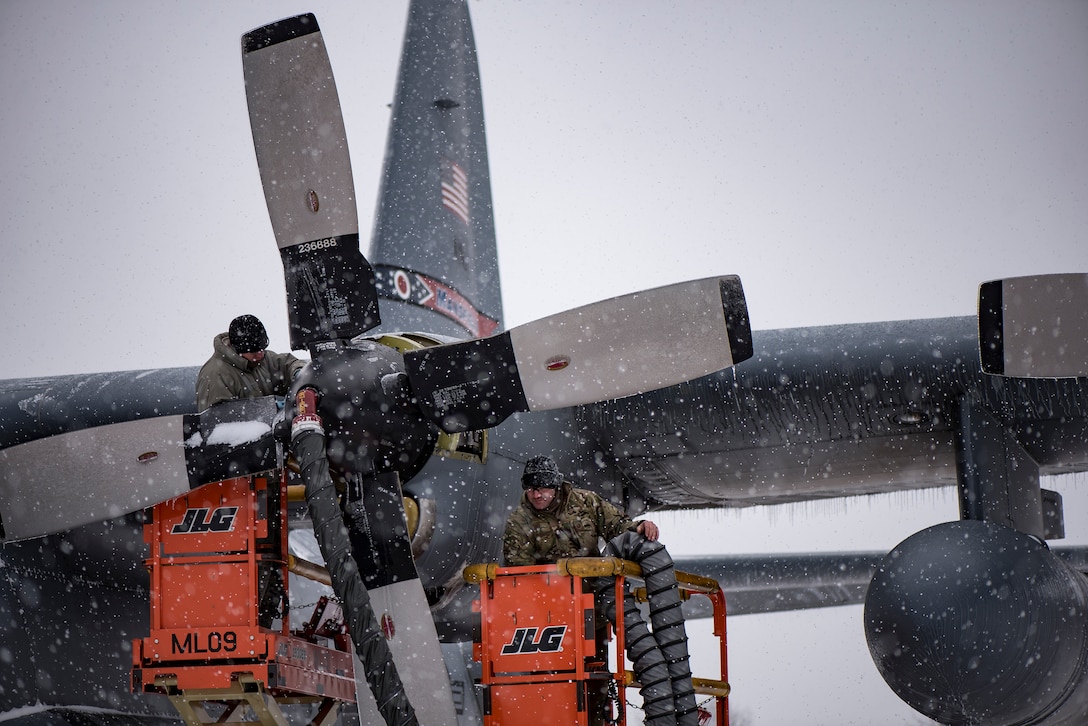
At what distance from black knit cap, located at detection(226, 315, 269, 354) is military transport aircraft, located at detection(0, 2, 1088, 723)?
0.74 ft

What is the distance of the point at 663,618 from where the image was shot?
17.3ft

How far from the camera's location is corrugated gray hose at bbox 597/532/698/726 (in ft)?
17.1

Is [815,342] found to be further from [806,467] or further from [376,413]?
[376,413]

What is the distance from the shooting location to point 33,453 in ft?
19.2

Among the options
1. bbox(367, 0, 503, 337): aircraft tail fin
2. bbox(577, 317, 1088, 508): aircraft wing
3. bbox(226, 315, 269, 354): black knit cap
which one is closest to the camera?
bbox(226, 315, 269, 354): black knit cap

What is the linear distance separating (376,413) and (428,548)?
1.62 metres

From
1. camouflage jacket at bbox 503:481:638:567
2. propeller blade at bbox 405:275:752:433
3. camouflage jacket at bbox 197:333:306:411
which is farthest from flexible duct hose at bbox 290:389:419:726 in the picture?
camouflage jacket at bbox 503:481:638:567

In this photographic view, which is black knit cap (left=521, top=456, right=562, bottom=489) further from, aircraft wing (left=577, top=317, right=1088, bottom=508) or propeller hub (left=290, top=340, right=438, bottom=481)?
aircraft wing (left=577, top=317, right=1088, bottom=508)

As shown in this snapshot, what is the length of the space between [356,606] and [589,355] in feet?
5.19

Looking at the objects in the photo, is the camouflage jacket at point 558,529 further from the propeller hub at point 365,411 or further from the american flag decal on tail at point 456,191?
the american flag decal on tail at point 456,191

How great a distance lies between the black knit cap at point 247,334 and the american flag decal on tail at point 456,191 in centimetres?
451

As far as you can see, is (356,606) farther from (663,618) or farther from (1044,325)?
(1044,325)

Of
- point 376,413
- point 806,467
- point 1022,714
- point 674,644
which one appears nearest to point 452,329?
point 806,467

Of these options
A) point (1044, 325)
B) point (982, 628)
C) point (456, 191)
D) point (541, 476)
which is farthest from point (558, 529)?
point (456, 191)
